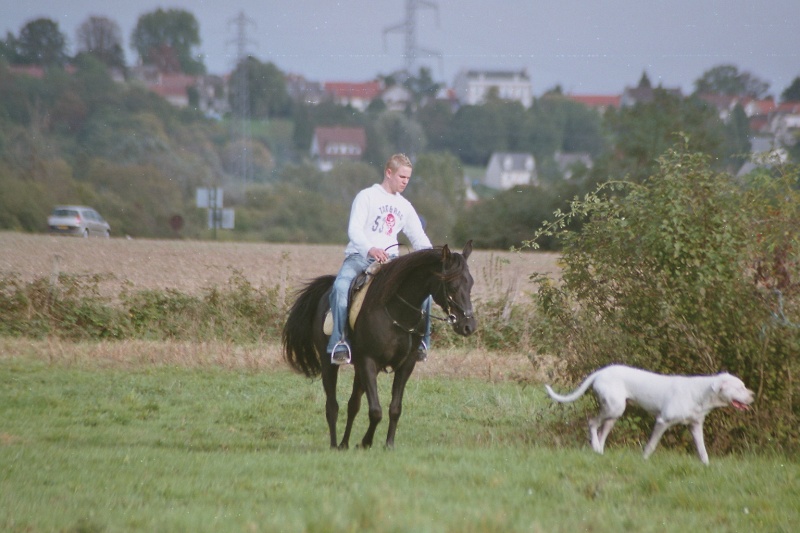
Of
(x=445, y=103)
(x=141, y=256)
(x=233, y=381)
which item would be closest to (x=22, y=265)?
(x=141, y=256)

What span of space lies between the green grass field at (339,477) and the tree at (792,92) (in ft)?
118

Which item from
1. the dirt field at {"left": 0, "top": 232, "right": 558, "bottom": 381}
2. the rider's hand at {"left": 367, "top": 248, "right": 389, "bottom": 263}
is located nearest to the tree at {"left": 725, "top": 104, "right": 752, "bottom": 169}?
the dirt field at {"left": 0, "top": 232, "right": 558, "bottom": 381}

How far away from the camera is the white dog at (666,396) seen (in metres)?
7.94

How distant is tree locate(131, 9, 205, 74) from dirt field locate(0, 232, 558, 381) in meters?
15.6

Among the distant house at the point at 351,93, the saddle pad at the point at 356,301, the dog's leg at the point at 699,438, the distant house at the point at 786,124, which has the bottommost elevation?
the dog's leg at the point at 699,438

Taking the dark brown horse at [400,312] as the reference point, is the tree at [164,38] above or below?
above

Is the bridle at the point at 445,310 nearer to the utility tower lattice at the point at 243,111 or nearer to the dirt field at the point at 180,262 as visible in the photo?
the dirt field at the point at 180,262

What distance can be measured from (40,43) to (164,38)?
861cm

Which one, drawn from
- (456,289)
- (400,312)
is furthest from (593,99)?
(456,289)

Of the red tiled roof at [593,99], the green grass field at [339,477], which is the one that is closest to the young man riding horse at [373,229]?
the green grass field at [339,477]

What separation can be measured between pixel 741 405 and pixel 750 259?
1758 mm

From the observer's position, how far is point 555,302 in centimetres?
1033

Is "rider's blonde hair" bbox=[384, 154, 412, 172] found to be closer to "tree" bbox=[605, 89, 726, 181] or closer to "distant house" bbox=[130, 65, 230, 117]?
"tree" bbox=[605, 89, 726, 181]

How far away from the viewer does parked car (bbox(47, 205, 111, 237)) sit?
40.1 metres
